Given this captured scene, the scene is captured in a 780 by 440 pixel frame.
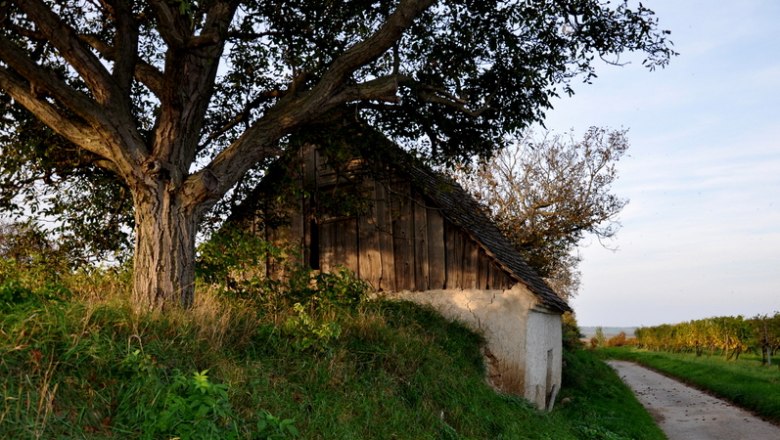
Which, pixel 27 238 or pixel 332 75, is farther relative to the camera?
pixel 27 238

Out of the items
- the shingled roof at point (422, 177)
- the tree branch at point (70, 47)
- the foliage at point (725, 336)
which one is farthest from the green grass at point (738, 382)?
the tree branch at point (70, 47)

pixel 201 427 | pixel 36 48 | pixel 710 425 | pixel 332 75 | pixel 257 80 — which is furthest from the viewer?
pixel 710 425

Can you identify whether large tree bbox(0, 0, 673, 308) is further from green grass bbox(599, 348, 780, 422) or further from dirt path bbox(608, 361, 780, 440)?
green grass bbox(599, 348, 780, 422)

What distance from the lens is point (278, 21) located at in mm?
11914

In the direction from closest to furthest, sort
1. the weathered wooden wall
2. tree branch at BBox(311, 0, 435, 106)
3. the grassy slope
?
the grassy slope → tree branch at BBox(311, 0, 435, 106) → the weathered wooden wall

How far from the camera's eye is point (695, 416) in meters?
18.3

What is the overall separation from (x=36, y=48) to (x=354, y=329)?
758 centimetres

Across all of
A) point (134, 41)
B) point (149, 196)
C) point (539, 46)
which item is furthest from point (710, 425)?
point (134, 41)

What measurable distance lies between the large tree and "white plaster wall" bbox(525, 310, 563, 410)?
196 inches

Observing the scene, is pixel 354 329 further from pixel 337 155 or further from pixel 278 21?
pixel 278 21

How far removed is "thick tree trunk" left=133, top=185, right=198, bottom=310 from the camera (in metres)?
9.23

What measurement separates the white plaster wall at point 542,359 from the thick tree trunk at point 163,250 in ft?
27.8

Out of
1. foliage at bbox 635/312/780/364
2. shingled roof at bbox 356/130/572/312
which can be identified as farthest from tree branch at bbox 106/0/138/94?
foliage at bbox 635/312/780/364

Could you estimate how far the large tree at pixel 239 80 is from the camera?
938 cm
